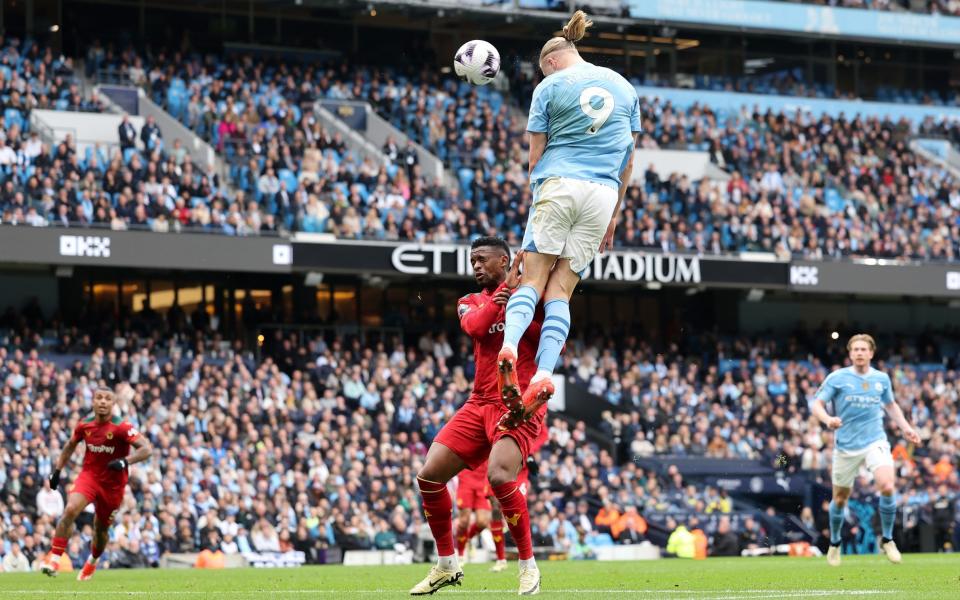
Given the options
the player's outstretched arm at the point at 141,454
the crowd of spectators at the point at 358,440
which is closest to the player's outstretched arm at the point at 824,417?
the player's outstretched arm at the point at 141,454

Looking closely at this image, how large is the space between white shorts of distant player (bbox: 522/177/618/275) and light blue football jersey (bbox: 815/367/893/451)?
24.7ft

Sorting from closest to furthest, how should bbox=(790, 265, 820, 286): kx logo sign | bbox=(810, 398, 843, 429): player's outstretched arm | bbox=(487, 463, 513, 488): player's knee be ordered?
bbox=(487, 463, 513, 488): player's knee < bbox=(810, 398, 843, 429): player's outstretched arm < bbox=(790, 265, 820, 286): kx logo sign

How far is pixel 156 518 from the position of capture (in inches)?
1017

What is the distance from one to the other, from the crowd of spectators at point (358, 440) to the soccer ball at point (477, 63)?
1611cm

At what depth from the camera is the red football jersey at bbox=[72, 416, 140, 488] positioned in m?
17.7

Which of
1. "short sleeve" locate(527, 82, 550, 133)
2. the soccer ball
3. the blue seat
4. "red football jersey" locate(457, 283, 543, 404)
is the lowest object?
"red football jersey" locate(457, 283, 543, 404)

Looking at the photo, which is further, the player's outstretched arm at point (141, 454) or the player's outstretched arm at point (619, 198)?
the player's outstretched arm at point (141, 454)

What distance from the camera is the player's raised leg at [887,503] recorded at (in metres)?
16.9

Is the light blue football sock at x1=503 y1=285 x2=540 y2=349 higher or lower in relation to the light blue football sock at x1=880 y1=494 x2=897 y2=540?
higher

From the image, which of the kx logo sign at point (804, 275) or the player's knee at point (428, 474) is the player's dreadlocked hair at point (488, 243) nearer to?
the player's knee at point (428, 474)

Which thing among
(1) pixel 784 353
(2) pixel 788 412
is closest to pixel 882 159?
(1) pixel 784 353

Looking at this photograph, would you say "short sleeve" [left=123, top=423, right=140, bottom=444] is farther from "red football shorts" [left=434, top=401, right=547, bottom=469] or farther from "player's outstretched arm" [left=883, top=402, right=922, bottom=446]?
"player's outstretched arm" [left=883, top=402, right=922, bottom=446]

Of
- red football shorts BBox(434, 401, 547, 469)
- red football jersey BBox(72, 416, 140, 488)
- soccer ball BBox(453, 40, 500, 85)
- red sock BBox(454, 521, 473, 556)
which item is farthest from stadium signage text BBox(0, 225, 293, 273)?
red football shorts BBox(434, 401, 547, 469)

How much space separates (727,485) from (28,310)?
14.7 m
